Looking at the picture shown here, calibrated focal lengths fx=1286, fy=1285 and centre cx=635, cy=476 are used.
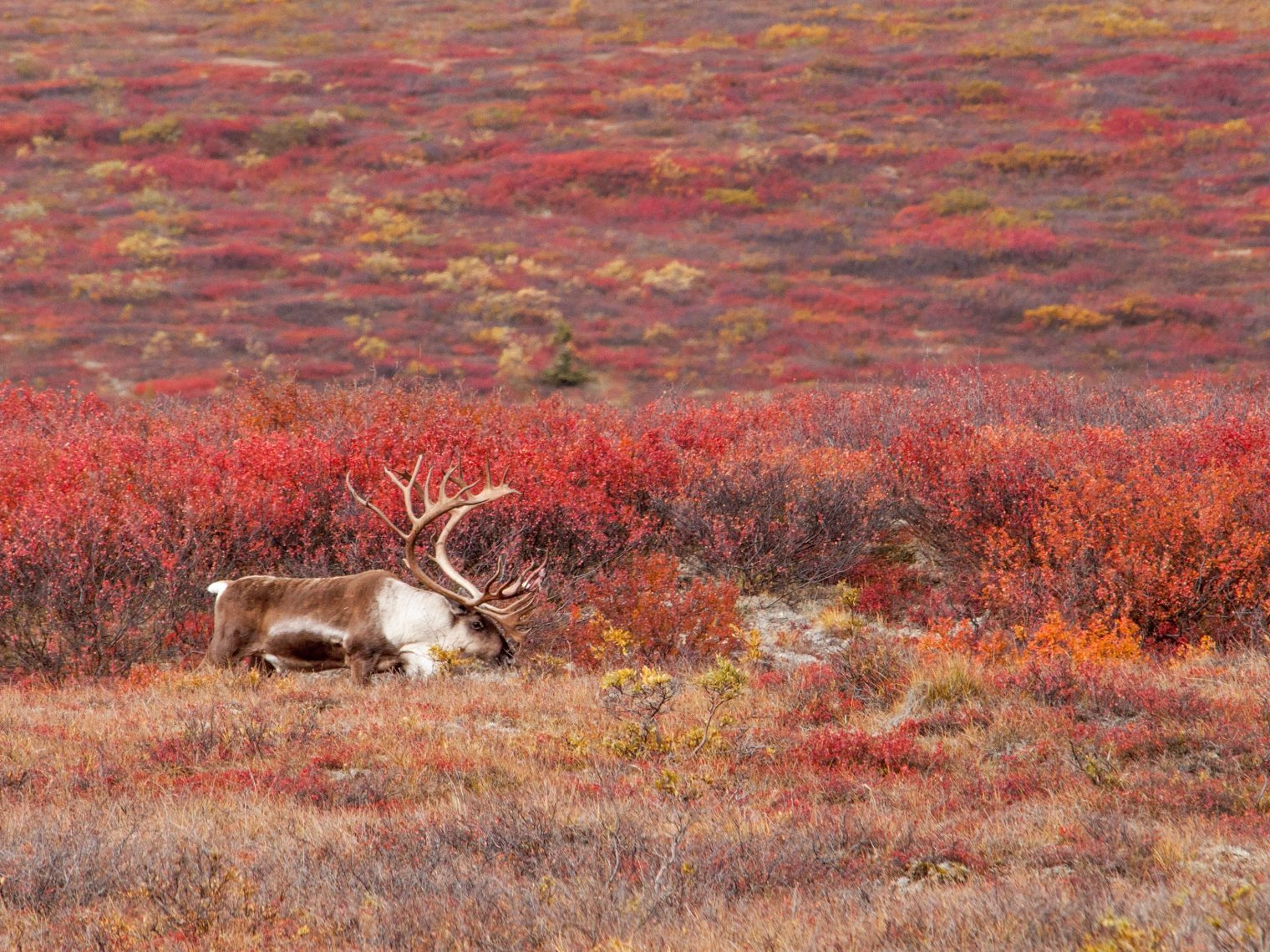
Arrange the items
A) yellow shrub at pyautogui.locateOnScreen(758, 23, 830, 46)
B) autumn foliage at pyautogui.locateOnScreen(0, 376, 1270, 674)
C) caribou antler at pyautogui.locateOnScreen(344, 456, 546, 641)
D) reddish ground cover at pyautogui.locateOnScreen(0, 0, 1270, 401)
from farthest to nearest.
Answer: yellow shrub at pyautogui.locateOnScreen(758, 23, 830, 46)
reddish ground cover at pyautogui.locateOnScreen(0, 0, 1270, 401)
autumn foliage at pyautogui.locateOnScreen(0, 376, 1270, 674)
caribou antler at pyautogui.locateOnScreen(344, 456, 546, 641)

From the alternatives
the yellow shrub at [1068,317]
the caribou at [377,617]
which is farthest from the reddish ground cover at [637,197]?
the caribou at [377,617]

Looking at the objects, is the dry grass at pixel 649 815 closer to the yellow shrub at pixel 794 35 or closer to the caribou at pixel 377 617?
the caribou at pixel 377 617

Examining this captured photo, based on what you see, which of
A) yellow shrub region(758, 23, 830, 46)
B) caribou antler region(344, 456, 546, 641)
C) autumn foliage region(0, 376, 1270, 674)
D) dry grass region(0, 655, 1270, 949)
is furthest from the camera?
yellow shrub region(758, 23, 830, 46)

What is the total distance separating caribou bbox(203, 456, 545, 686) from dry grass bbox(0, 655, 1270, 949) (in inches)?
13.3

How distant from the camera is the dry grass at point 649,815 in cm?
375

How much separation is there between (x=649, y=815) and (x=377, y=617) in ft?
10.8

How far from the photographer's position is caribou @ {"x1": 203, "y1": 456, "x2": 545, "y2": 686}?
758 cm

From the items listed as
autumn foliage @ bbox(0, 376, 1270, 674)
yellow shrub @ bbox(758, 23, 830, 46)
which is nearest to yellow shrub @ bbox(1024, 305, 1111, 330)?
autumn foliage @ bbox(0, 376, 1270, 674)

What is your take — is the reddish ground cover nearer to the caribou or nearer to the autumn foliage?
the autumn foliage

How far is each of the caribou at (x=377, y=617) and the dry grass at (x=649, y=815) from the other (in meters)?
0.34

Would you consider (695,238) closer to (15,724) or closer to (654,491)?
(654,491)

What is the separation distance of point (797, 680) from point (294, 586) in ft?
10.5

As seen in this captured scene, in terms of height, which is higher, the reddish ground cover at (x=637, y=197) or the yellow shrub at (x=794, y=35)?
the yellow shrub at (x=794, y=35)

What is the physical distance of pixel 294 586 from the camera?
8.05 metres
